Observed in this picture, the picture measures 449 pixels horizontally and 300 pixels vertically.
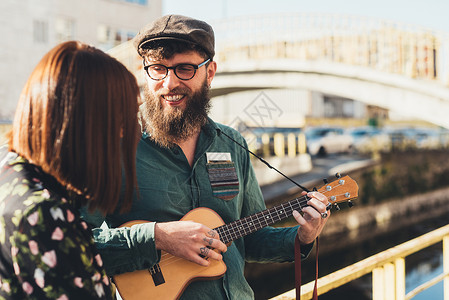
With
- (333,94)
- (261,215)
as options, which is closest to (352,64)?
(333,94)

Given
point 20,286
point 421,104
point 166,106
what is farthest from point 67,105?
point 421,104

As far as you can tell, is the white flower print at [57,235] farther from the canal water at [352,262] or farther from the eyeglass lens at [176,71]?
the canal water at [352,262]

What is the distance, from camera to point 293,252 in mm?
1767

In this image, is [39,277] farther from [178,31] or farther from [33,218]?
[178,31]

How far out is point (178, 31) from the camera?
1705 mm

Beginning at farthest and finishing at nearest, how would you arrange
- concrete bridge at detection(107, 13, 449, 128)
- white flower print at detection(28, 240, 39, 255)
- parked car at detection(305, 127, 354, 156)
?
parked car at detection(305, 127, 354, 156), concrete bridge at detection(107, 13, 449, 128), white flower print at detection(28, 240, 39, 255)

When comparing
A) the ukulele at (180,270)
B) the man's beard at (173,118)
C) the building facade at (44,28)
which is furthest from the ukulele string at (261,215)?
the building facade at (44,28)

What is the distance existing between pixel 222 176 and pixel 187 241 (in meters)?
0.30

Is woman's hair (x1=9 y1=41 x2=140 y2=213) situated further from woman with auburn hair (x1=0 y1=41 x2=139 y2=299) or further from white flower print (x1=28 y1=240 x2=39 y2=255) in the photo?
white flower print (x1=28 y1=240 x2=39 y2=255)

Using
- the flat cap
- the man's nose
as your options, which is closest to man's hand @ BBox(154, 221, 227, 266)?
the man's nose

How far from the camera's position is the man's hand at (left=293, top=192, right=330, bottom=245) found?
5.42 ft

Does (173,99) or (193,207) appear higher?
(173,99)

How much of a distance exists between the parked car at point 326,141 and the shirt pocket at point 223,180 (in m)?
16.9

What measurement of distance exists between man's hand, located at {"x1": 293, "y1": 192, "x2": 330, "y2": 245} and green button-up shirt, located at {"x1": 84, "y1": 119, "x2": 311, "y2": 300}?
65 millimetres
